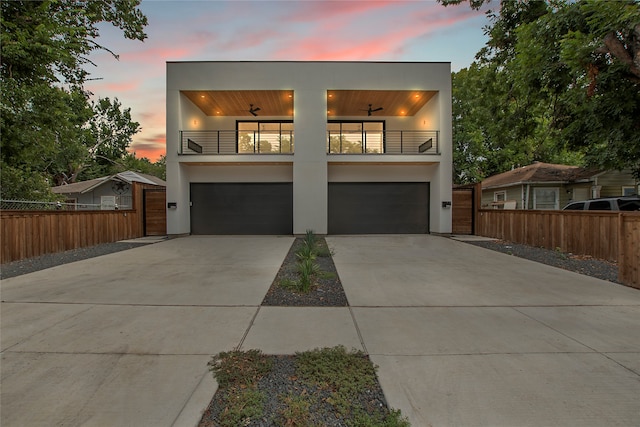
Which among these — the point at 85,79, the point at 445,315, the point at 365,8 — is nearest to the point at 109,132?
the point at 85,79

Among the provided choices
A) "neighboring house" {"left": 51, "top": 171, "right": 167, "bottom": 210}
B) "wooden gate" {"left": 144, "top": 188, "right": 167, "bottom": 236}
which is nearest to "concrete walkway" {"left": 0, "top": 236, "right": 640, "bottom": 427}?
"wooden gate" {"left": 144, "top": 188, "right": 167, "bottom": 236}

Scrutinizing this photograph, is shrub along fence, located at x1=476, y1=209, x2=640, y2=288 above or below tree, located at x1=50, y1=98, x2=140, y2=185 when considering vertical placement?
below

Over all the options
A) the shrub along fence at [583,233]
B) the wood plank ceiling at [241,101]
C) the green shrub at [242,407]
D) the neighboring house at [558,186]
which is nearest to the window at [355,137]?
the wood plank ceiling at [241,101]

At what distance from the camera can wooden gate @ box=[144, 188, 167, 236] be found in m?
12.8

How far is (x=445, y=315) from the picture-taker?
361 cm

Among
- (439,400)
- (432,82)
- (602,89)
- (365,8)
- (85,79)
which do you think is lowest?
(439,400)

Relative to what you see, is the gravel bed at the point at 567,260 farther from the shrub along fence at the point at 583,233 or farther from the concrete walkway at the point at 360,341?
the concrete walkway at the point at 360,341

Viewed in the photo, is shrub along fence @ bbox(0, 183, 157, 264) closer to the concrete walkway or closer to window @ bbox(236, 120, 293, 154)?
the concrete walkway

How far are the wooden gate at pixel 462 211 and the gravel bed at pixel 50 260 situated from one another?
41.9 feet

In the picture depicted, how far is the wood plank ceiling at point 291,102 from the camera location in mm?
12305

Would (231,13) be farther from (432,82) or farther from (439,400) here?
(439,400)

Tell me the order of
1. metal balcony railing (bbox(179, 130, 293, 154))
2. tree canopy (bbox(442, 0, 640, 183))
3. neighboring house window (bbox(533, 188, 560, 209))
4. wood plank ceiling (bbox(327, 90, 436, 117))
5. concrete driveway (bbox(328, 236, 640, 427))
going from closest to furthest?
1. concrete driveway (bbox(328, 236, 640, 427))
2. tree canopy (bbox(442, 0, 640, 183))
3. wood plank ceiling (bbox(327, 90, 436, 117))
4. metal balcony railing (bbox(179, 130, 293, 154))
5. neighboring house window (bbox(533, 188, 560, 209))

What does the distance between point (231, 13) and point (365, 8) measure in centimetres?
470

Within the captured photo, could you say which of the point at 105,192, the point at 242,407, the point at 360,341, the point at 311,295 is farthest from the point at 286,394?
the point at 105,192
